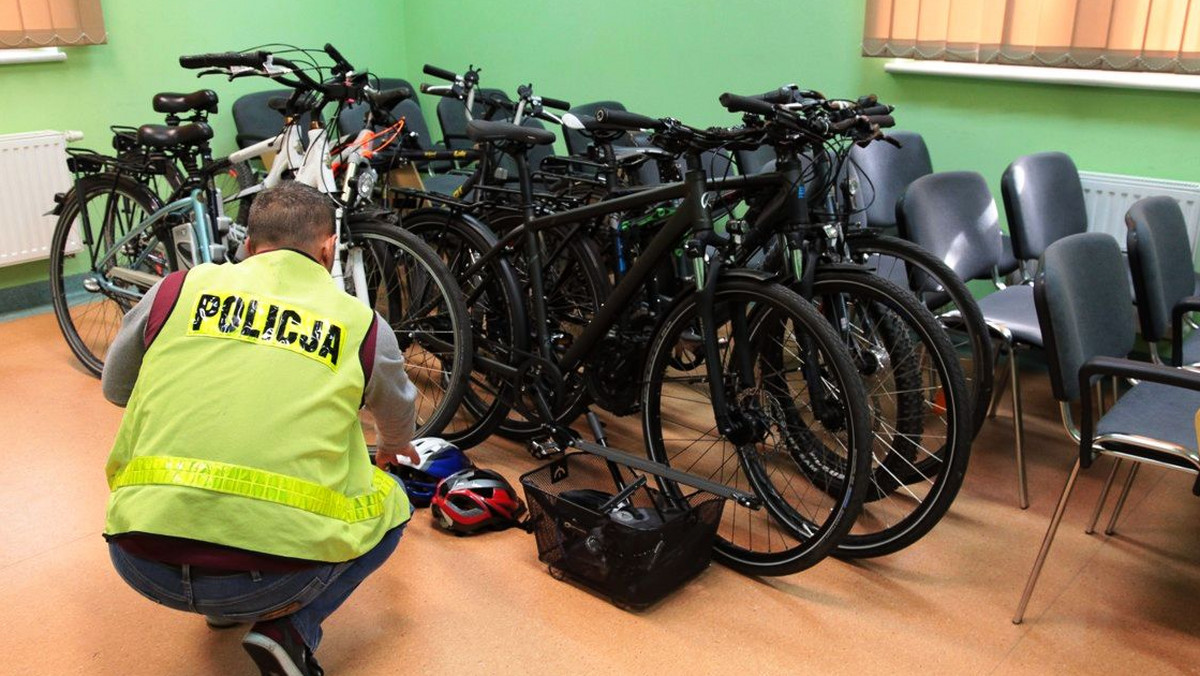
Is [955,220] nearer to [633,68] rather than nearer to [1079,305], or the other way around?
[1079,305]

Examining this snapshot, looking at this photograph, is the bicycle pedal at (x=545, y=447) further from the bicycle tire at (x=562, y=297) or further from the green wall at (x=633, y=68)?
the green wall at (x=633, y=68)

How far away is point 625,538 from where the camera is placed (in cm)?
227

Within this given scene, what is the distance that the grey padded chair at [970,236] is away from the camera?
9.36ft

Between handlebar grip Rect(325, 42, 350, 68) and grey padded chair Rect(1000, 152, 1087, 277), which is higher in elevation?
handlebar grip Rect(325, 42, 350, 68)

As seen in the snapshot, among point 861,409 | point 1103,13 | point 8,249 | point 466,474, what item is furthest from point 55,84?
point 1103,13

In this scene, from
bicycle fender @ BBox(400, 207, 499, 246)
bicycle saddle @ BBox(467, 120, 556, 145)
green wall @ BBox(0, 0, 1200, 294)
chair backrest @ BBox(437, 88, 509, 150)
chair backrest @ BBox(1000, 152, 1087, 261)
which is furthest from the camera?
chair backrest @ BBox(437, 88, 509, 150)

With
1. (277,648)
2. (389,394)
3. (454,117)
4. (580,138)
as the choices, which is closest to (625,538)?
(389,394)

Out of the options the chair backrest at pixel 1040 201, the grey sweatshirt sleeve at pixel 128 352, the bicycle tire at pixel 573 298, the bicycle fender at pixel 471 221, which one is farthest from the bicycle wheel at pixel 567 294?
the chair backrest at pixel 1040 201

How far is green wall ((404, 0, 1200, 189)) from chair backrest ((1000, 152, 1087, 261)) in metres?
0.35

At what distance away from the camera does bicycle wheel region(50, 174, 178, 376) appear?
11.5 feet

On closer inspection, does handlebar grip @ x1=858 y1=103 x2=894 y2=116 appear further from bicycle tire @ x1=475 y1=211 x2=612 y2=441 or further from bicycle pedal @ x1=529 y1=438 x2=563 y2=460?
bicycle pedal @ x1=529 y1=438 x2=563 y2=460

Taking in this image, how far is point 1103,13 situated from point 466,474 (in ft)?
8.82

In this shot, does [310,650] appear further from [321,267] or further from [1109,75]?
[1109,75]

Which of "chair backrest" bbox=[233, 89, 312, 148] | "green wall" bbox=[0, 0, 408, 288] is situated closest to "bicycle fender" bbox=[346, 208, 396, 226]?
"chair backrest" bbox=[233, 89, 312, 148]
